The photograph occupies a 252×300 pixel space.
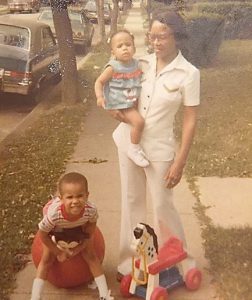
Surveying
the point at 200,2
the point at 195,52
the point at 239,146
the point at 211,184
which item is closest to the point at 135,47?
the point at 200,2

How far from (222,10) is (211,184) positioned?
1225 mm

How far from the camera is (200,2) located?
10.7 ft

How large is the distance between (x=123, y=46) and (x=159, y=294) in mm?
1131

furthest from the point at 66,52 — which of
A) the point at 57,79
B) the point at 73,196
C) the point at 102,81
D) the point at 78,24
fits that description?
the point at 73,196

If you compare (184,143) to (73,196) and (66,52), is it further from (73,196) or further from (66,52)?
(66,52)

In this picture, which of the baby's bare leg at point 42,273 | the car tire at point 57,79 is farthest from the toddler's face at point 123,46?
the car tire at point 57,79

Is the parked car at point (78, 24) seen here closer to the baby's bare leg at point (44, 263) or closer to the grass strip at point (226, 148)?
the grass strip at point (226, 148)

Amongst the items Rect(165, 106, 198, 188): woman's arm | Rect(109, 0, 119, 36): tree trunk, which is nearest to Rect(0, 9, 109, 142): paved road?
Rect(109, 0, 119, 36): tree trunk

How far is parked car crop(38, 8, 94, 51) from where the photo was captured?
129 inches

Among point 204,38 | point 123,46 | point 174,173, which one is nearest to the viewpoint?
point 123,46

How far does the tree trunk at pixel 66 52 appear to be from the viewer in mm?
3252

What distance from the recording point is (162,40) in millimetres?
2555

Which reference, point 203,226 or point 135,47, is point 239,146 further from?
point 135,47

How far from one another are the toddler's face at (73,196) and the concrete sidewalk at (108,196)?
53 centimetres
